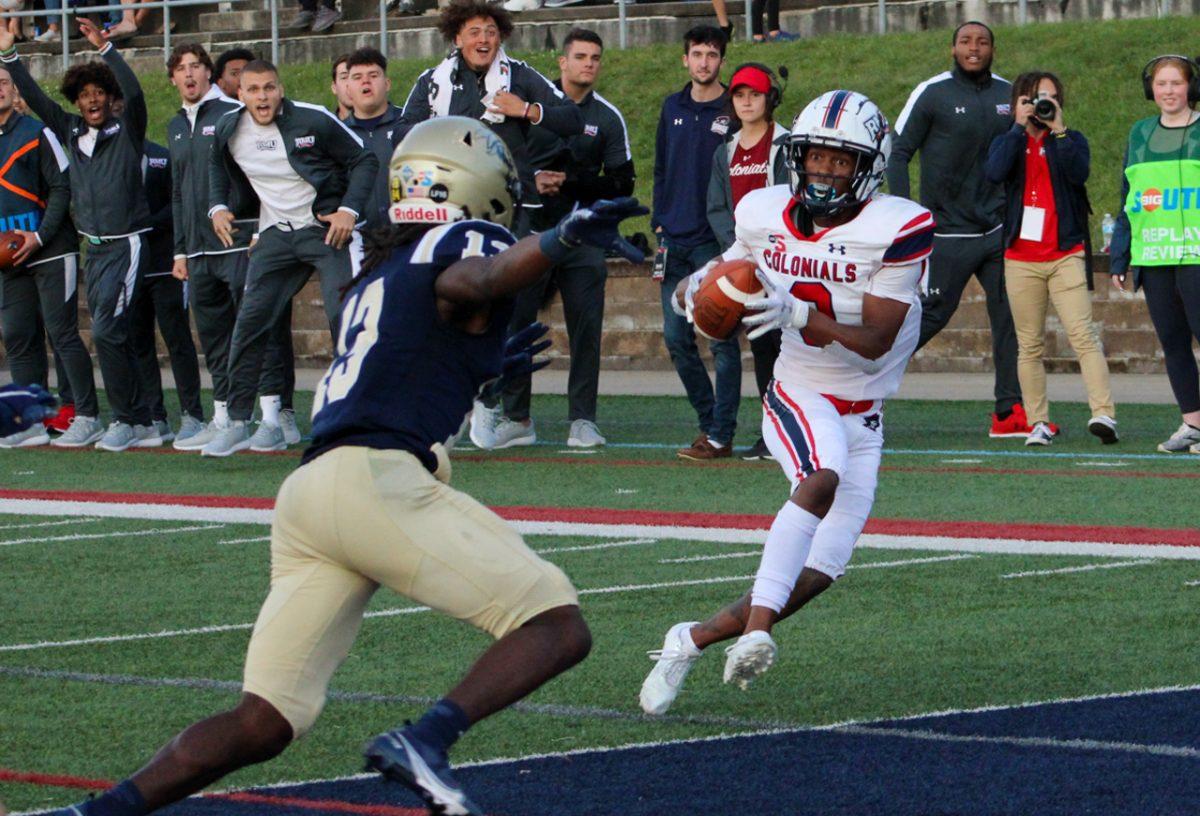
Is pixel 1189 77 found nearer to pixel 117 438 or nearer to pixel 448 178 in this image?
pixel 117 438

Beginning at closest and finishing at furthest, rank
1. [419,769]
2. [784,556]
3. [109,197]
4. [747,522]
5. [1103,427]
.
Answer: [419,769], [784,556], [747,522], [1103,427], [109,197]

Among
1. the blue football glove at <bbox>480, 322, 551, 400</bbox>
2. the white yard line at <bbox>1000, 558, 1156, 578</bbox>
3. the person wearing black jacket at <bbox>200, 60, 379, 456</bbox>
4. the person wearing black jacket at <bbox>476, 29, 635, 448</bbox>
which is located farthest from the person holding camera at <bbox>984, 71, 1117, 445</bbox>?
the blue football glove at <bbox>480, 322, 551, 400</bbox>

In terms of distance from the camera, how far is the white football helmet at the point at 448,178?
15.9ft

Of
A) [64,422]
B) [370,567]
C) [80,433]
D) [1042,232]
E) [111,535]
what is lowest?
[64,422]

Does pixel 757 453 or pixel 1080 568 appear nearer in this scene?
pixel 1080 568

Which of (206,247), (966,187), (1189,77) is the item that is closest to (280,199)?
(206,247)

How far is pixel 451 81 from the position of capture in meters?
12.5

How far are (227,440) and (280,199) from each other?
1414mm

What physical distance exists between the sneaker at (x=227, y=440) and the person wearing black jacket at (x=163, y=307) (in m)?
1.02

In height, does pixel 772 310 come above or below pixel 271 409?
above

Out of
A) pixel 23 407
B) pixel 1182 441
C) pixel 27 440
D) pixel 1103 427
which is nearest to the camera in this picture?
pixel 23 407

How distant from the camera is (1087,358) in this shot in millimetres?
12031

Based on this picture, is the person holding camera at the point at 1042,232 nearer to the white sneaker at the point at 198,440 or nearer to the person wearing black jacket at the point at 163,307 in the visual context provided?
the white sneaker at the point at 198,440

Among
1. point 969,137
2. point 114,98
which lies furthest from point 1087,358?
point 114,98
